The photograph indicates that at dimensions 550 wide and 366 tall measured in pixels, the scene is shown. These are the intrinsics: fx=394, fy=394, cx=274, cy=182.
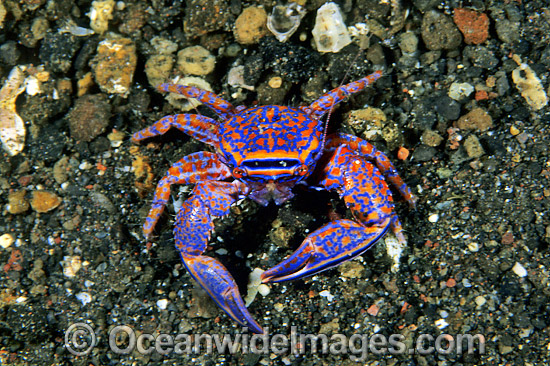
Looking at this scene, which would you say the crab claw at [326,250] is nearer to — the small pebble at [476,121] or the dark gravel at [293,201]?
the dark gravel at [293,201]

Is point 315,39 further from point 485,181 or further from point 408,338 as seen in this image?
point 408,338

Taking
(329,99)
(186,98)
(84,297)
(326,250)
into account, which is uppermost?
(329,99)

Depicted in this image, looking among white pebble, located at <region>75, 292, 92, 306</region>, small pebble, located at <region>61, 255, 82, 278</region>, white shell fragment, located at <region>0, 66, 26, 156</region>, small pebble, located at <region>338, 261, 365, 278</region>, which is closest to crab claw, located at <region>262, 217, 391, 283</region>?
small pebble, located at <region>338, 261, 365, 278</region>

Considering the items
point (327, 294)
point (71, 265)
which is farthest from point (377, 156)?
point (71, 265)

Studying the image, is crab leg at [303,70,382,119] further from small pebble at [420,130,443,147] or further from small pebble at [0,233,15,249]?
small pebble at [0,233,15,249]

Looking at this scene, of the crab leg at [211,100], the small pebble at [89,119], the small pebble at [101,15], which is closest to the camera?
the crab leg at [211,100]

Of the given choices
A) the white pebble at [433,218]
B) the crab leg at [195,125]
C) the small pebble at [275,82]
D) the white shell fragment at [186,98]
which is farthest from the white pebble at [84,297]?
the white pebble at [433,218]

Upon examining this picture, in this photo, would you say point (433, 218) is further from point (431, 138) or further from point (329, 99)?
point (329, 99)
